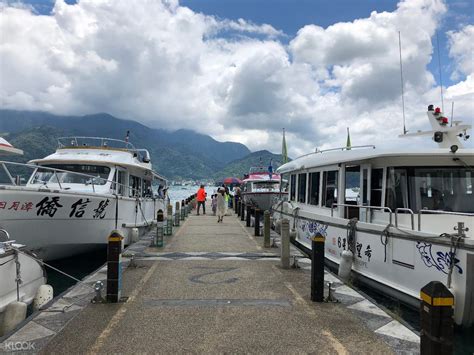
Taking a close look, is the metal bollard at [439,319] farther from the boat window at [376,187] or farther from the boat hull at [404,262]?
the boat window at [376,187]

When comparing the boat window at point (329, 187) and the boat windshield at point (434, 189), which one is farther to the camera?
the boat window at point (329, 187)

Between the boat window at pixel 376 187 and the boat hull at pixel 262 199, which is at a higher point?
the boat window at pixel 376 187

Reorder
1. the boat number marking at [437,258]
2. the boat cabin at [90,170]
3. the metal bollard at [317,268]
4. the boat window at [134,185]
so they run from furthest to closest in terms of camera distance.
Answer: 1. the boat window at [134,185]
2. the boat cabin at [90,170]
3. the metal bollard at [317,268]
4. the boat number marking at [437,258]

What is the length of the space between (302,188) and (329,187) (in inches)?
110

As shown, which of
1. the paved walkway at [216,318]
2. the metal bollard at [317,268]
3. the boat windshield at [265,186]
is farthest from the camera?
the boat windshield at [265,186]

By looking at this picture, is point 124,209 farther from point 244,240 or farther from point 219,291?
point 219,291

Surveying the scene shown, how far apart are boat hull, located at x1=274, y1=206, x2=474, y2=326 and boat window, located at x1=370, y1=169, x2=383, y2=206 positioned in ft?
2.73

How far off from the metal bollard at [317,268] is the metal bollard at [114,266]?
2.98 metres

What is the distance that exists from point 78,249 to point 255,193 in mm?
15114

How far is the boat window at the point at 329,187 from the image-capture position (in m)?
10.7

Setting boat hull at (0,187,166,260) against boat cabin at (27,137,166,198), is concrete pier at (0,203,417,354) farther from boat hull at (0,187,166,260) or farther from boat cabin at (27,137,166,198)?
boat cabin at (27,137,166,198)

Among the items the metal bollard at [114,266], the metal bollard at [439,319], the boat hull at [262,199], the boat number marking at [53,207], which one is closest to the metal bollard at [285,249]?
the metal bollard at [114,266]

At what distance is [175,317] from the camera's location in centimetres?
556

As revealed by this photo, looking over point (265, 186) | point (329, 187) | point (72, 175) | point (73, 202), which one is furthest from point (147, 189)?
point (329, 187)
